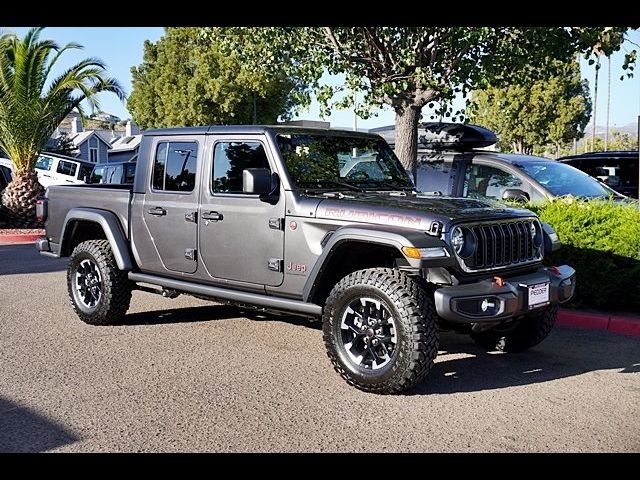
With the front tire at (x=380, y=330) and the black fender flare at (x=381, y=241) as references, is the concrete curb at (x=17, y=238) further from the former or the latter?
the front tire at (x=380, y=330)

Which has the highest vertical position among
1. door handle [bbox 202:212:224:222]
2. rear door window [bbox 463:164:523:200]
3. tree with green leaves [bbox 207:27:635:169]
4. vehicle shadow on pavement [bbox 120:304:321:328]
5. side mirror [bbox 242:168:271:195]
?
tree with green leaves [bbox 207:27:635:169]

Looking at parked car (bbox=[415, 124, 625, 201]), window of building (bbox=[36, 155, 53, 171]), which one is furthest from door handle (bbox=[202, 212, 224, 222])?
window of building (bbox=[36, 155, 53, 171])

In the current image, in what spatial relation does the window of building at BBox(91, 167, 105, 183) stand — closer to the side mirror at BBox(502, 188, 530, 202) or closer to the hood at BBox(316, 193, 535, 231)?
the side mirror at BBox(502, 188, 530, 202)

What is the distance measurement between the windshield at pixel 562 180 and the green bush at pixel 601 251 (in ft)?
4.15

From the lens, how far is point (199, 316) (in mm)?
7715

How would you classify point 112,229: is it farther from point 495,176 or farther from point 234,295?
point 495,176

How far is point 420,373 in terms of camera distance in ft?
16.2

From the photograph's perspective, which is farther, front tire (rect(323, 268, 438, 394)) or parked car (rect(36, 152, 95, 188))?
parked car (rect(36, 152, 95, 188))

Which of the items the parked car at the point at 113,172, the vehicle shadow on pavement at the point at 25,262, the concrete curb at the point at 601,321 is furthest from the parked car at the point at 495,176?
the parked car at the point at 113,172

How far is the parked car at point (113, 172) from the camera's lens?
61.4ft

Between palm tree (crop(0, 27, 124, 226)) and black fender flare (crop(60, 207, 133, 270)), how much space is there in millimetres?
9688

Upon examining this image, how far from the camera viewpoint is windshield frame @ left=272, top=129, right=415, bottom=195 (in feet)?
19.5

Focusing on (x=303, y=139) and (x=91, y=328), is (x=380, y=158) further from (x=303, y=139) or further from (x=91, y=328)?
(x=91, y=328)
